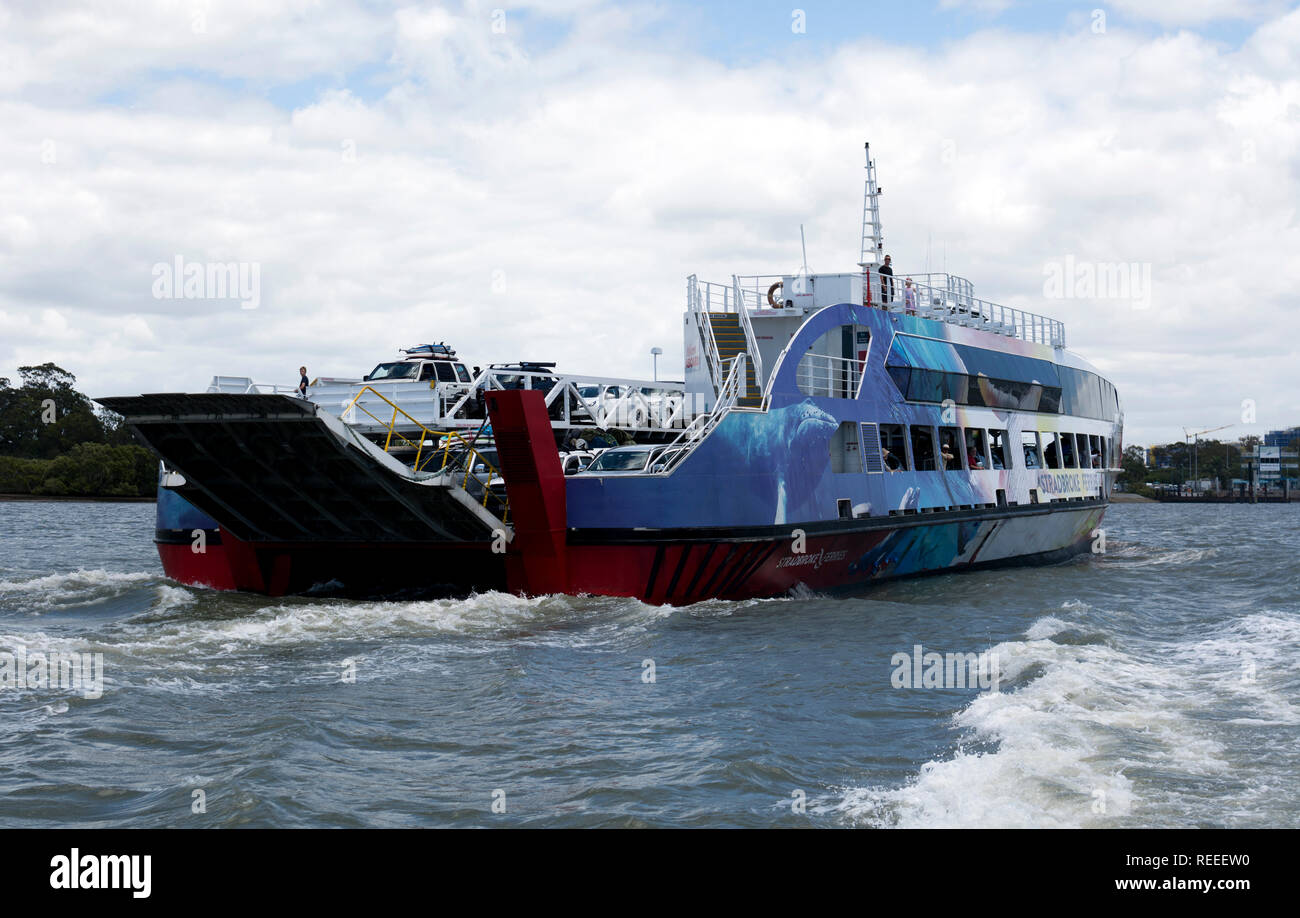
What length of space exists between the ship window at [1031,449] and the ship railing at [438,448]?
44.6 ft

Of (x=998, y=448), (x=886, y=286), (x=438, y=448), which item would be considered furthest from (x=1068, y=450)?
(x=438, y=448)

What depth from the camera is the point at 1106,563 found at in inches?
1219

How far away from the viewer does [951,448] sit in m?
25.1

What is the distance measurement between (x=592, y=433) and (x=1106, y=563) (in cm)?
1432

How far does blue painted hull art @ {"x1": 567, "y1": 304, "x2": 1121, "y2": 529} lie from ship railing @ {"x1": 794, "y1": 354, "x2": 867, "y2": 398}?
0.21 meters

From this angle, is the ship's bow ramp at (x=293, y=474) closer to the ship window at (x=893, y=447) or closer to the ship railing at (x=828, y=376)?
the ship railing at (x=828, y=376)

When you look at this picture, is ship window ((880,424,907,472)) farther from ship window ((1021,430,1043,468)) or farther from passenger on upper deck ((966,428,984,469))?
ship window ((1021,430,1043,468))

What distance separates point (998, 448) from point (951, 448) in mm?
2739

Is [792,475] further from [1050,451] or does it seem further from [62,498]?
[62,498]

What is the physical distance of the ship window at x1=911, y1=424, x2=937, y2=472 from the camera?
78.6ft

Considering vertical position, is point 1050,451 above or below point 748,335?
below

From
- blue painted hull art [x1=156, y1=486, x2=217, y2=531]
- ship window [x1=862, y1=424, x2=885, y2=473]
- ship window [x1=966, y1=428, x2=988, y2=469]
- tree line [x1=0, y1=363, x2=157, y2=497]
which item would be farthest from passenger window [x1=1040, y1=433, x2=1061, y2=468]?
tree line [x1=0, y1=363, x2=157, y2=497]

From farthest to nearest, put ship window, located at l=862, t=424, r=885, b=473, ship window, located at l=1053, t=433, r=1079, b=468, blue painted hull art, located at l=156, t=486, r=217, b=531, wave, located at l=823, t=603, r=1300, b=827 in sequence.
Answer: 1. ship window, located at l=1053, t=433, r=1079, b=468
2. blue painted hull art, located at l=156, t=486, r=217, b=531
3. ship window, located at l=862, t=424, r=885, b=473
4. wave, located at l=823, t=603, r=1300, b=827
